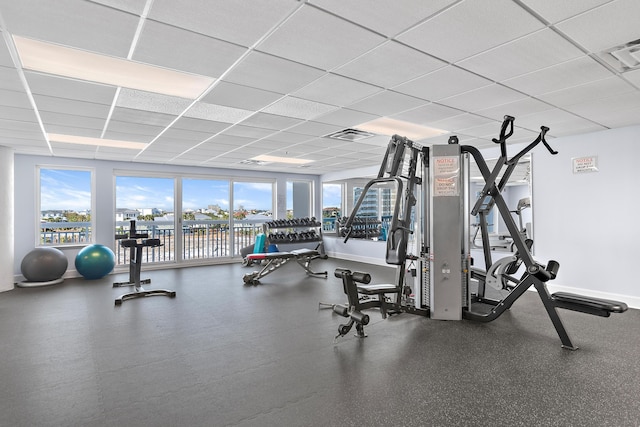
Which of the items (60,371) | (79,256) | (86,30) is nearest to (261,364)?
(60,371)

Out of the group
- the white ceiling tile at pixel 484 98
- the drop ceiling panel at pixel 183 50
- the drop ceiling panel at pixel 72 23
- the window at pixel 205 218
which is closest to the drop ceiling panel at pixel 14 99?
the drop ceiling panel at pixel 72 23

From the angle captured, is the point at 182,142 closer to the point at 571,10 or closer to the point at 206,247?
the point at 206,247

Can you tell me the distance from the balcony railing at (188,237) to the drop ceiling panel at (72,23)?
5.53 metres

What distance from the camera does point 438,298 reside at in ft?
12.7

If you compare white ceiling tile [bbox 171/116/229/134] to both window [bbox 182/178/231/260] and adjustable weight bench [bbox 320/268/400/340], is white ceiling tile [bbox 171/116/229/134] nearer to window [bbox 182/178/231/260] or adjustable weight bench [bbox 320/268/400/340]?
adjustable weight bench [bbox 320/268/400/340]

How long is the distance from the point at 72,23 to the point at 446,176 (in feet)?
11.4

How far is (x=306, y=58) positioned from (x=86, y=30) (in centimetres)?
137

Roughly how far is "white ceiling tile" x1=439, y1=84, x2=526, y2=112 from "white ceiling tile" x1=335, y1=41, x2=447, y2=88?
747 millimetres

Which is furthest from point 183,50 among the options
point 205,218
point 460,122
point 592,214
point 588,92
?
point 205,218

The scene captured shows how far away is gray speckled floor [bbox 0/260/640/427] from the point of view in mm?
2049

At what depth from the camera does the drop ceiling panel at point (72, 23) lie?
185cm

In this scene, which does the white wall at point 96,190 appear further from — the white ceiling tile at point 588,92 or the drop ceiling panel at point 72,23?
the white ceiling tile at point 588,92

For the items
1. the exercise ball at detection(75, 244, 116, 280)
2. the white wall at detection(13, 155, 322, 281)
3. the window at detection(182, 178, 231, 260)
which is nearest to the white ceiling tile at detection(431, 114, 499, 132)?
the white wall at detection(13, 155, 322, 281)

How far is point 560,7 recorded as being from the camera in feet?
6.18
